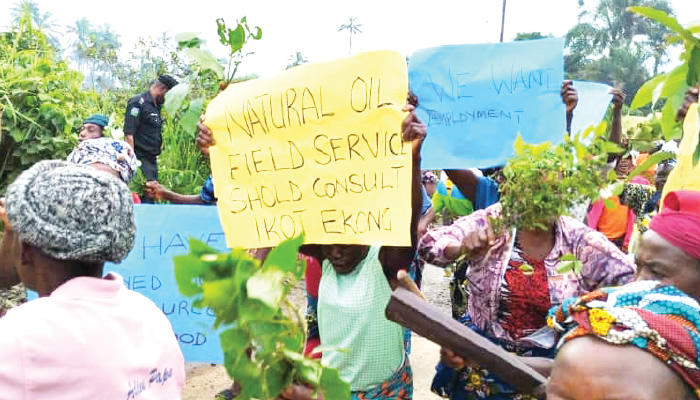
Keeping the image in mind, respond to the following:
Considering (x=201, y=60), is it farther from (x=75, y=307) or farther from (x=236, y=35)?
(x=75, y=307)

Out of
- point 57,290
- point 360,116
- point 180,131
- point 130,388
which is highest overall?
point 360,116

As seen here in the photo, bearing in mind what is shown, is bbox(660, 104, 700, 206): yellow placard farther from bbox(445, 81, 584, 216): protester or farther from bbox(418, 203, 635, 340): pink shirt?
bbox(445, 81, 584, 216): protester

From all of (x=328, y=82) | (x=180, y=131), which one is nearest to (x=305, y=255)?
(x=328, y=82)

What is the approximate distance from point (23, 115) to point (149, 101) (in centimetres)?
249

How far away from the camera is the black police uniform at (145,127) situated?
22.4ft

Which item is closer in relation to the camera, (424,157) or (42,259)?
(42,259)

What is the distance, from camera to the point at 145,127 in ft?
22.9

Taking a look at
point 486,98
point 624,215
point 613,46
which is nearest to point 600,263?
point 486,98

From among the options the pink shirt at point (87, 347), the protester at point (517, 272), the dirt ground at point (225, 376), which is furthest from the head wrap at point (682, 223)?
the dirt ground at point (225, 376)

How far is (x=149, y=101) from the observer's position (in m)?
7.00

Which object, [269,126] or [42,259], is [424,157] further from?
[42,259]

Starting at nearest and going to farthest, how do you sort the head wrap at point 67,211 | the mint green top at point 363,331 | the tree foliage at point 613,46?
the head wrap at point 67,211 < the mint green top at point 363,331 < the tree foliage at point 613,46

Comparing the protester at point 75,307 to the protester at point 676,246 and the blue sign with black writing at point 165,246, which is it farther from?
the blue sign with black writing at point 165,246

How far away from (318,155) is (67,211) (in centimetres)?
126
